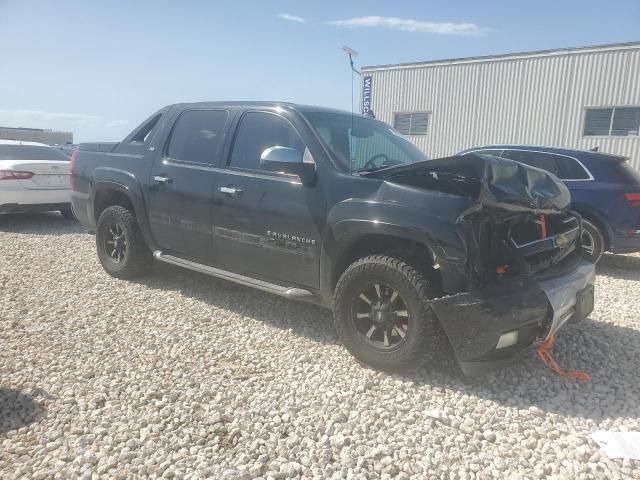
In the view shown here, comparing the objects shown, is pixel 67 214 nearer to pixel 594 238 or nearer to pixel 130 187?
pixel 130 187

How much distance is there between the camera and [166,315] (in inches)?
175

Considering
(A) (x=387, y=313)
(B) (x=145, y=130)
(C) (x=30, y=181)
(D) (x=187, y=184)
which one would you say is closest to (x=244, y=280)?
(D) (x=187, y=184)

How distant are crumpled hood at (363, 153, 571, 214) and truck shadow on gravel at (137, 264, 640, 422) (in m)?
1.16

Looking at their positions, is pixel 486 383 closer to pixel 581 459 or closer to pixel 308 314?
pixel 581 459

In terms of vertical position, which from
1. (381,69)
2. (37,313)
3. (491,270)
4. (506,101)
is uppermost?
(381,69)

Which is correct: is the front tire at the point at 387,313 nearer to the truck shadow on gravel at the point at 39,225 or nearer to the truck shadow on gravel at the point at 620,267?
the truck shadow on gravel at the point at 620,267

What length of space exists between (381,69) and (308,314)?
15.3 metres

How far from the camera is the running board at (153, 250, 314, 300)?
12.3 ft

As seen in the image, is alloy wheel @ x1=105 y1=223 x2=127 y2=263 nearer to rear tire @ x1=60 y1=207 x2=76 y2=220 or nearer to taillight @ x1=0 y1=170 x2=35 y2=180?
taillight @ x1=0 y1=170 x2=35 y2=180

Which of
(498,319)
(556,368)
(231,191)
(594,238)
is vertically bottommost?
(556,368)

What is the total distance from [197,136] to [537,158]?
5.01 meters

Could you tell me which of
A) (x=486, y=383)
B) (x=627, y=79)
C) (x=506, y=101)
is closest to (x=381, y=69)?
(x=506, y=101)

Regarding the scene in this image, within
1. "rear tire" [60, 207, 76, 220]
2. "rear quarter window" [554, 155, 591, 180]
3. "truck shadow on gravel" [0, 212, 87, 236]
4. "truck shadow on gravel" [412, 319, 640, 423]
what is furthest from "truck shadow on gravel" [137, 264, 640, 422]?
"rear tire" [60, 207, 76, 220]

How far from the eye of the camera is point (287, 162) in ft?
11.4
